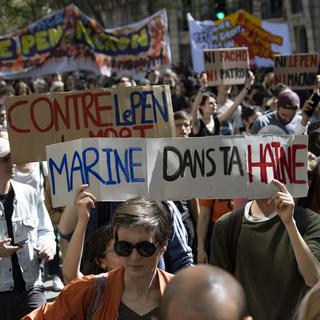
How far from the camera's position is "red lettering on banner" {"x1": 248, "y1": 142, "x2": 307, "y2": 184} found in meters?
3.99

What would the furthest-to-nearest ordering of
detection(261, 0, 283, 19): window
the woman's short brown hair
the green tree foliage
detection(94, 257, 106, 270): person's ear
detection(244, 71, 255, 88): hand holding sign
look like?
detection(261, 0, 283, 19): window → the green tree foliage → detection(244, 71, 255, 88): hand holding sign → detection(94, 257, 106, 270): person's ear → the woman's short brown hair

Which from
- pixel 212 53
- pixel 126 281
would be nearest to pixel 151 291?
pixel 126 281

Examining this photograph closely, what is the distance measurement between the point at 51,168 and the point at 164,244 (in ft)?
3.16

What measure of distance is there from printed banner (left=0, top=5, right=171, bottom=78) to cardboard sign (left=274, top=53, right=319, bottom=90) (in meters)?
7.33

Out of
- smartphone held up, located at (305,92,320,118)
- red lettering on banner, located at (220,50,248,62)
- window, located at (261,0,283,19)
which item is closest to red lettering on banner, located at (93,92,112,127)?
smartphone held up, located at (305,92,320,118)

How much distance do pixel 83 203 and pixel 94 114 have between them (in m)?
1.46

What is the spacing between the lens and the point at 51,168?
4.14 meters

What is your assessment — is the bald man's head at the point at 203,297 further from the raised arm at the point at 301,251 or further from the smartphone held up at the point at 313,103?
the smartphone held up at the point at 313,103

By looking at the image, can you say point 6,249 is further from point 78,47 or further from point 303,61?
point 78,47

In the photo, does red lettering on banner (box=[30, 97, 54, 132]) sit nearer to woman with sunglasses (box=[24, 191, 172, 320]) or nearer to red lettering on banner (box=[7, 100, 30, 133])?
red lettering on banner (box=[7, 100, 30, 133])

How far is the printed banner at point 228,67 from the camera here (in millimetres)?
11148

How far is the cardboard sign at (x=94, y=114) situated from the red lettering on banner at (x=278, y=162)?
43.2 inches

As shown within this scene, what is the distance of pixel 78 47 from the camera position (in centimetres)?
1814

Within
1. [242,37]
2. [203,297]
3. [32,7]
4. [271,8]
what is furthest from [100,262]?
[271,8]
